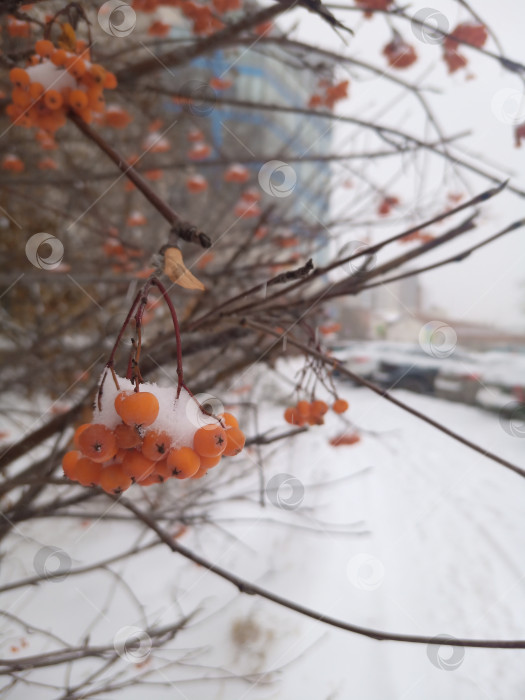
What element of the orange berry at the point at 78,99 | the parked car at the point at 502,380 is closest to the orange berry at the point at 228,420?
the orange berry at the point at 78,99

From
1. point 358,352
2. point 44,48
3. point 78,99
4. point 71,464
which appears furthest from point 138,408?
point 358,352

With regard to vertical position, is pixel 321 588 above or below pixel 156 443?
above

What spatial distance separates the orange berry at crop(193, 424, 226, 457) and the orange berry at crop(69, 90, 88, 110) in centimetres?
65

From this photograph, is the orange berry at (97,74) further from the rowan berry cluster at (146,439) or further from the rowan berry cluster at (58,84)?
the rowan berry cluster at (146,439)

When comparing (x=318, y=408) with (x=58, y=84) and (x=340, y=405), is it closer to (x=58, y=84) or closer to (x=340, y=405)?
(x=340, y=405)

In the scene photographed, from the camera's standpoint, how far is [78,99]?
752 millimetres

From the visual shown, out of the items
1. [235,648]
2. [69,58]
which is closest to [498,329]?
[235,648]

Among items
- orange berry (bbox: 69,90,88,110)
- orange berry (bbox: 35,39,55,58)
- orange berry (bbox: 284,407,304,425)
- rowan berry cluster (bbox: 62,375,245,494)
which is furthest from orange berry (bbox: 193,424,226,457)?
orange berry (bbox: 35,39,55,58)

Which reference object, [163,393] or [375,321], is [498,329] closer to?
[375,321]

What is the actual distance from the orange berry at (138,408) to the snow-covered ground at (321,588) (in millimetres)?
846

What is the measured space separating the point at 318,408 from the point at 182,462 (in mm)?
423

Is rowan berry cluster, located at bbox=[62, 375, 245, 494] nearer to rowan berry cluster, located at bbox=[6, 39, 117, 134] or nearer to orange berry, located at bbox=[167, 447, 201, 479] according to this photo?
orange berry, located at bbox=[167, 447, 201, 479]

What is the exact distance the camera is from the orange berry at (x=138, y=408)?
1.38 ft

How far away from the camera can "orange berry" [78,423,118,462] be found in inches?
17.7
